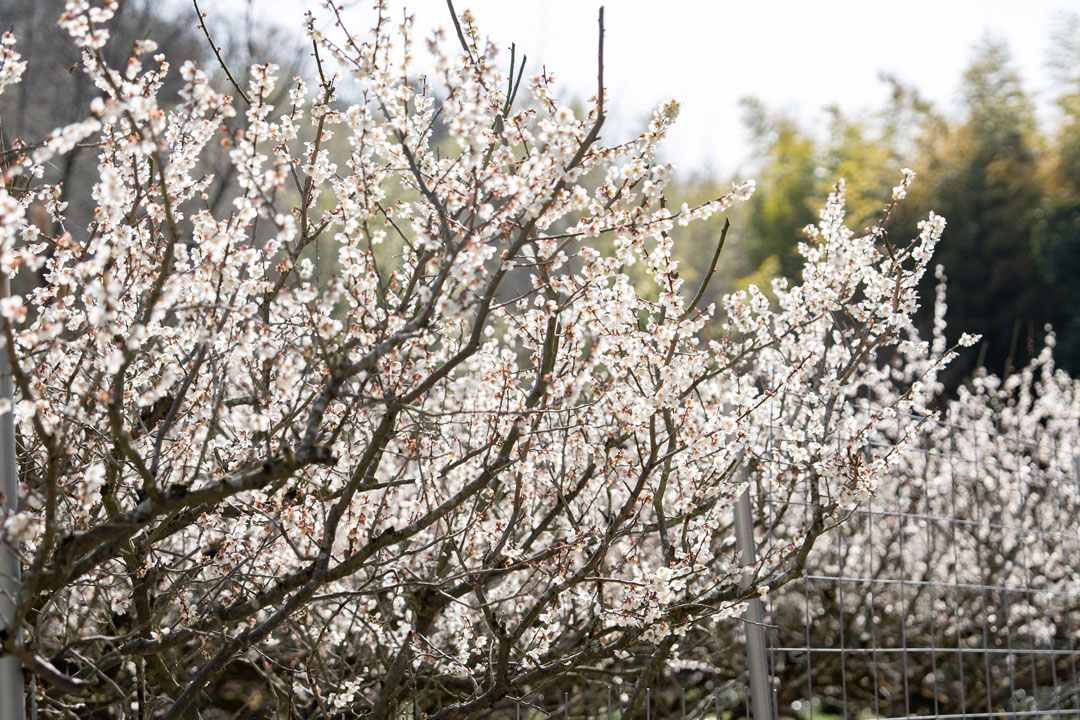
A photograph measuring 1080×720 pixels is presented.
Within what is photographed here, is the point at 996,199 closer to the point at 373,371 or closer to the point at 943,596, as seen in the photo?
the point at 943,596

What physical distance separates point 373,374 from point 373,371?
5.5 inches

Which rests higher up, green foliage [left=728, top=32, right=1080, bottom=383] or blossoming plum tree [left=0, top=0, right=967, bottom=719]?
green foliage [left=728, top=32, right=1080, bottom=383]

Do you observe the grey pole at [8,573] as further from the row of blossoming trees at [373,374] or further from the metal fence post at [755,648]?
the metal fence post at [755,648]

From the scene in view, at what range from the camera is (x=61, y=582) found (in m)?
1.48

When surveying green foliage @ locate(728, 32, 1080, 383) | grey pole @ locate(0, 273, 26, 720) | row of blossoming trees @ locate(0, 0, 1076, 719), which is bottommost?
grey pole @ locate(0, 273, 26, 720)

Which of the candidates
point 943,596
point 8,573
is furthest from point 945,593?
point 8,573

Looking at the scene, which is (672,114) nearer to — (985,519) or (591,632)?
(591,632)

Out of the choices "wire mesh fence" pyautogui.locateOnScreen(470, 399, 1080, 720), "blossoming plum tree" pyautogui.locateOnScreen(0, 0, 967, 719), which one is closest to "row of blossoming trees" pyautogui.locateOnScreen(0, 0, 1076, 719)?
"blossoming plum tree" pyautogui.locateOnScreen(0, 0, 967, 719)

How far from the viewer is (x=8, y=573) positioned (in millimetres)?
1601

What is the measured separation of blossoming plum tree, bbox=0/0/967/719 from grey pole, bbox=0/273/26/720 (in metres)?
0.04

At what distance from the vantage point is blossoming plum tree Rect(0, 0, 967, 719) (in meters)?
1.60

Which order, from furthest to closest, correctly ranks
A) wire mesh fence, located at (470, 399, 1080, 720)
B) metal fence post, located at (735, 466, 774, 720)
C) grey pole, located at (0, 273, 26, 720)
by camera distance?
wire mesh fence, located at (470, 399, 1080, 720) < metal fence post, located at (735, 466, 774, 720) < grey pole, located at (0, 273, 26, 720)

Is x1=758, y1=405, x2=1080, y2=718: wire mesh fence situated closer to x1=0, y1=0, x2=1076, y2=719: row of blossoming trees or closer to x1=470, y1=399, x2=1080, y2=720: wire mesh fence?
x1=470, y1=399, x2=1080, y2=720: wire mesh fence

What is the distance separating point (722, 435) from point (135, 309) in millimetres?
1375
